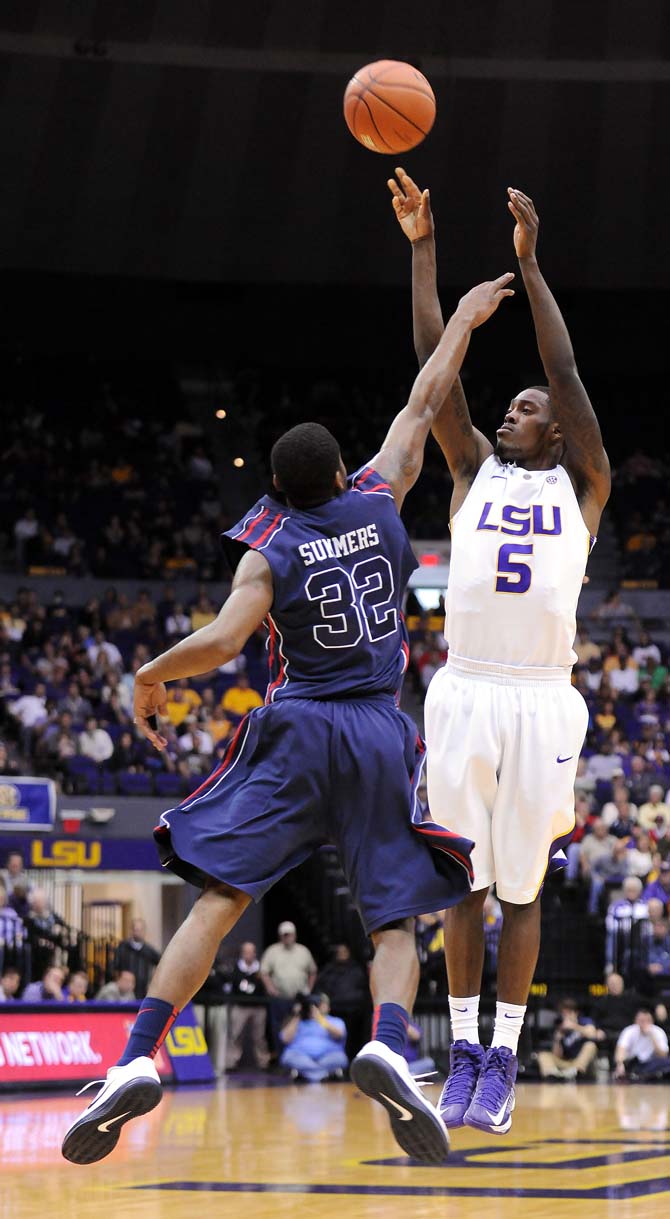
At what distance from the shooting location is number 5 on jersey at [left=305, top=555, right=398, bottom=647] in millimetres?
6273

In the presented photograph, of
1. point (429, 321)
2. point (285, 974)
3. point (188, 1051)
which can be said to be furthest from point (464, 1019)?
point (285, 974)

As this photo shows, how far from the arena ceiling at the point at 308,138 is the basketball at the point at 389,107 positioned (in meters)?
19.6

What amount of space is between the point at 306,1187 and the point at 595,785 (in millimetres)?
13268

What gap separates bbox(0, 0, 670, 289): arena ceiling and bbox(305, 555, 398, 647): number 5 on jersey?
71.5ft

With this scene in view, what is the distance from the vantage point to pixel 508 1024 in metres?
7.20

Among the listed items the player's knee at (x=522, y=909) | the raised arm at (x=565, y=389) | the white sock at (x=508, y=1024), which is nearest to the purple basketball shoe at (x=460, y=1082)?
the white sock at (x=508, y=1024)

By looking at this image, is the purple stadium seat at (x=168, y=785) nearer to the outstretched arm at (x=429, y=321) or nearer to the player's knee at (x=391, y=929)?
the outstretched arm at (x=429, y=321)

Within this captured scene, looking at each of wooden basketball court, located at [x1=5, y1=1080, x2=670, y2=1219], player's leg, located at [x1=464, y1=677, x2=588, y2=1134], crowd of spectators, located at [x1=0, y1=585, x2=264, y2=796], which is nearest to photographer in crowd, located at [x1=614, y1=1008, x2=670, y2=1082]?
wooden basketball court, located at [x1=5, y1=1080, x2=670, y2=1219]

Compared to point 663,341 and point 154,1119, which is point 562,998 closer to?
point 154,1119

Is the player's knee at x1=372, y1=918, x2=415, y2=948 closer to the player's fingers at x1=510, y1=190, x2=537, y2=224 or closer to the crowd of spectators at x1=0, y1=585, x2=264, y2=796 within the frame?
the player's fingers at x1=510, y1=190, x2=537, y2=224

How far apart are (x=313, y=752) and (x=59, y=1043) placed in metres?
11.9

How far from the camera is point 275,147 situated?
1108 inches

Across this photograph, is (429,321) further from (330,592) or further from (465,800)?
(465,800)

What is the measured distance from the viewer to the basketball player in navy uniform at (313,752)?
6047mm
